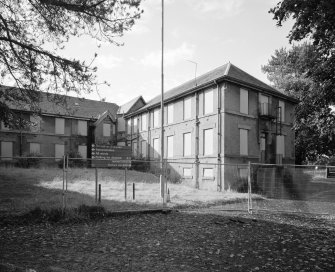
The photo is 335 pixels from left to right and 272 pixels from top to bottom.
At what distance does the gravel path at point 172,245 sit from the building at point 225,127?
11639mm

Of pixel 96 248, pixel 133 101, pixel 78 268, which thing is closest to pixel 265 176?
pixel 96 248

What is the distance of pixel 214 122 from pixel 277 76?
26.0 meters

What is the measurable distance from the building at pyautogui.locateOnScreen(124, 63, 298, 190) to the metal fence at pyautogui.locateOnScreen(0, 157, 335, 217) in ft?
2.26

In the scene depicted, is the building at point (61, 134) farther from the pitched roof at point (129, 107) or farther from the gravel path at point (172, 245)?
the gravel path at point (172, 245)

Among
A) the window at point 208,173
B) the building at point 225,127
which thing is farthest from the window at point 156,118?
the window at point 208,173

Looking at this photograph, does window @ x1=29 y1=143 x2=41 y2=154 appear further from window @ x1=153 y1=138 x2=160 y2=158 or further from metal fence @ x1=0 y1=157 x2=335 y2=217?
window @ x1=153 y1=138 x2=160 y2=158

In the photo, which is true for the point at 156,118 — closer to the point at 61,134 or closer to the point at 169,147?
the point at 169,147

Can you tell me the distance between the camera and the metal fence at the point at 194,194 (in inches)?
491

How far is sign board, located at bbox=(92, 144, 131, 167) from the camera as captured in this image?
13.0m

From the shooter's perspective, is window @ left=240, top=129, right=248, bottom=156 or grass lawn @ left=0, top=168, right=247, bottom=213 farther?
window @ left=240, top=129, right=248, bottom=156

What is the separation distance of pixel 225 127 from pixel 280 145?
728cm

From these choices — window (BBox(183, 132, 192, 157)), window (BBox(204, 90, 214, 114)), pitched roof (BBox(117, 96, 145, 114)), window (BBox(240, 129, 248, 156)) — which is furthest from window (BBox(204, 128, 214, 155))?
pitched roof (BBox(117, 96, 145, 114))

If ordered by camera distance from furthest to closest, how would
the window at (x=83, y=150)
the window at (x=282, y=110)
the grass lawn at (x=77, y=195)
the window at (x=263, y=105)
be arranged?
the window at (x=83, y=150) < the window at (x=282, y=110) < the window at (x=263, y=105) < the grass lawn at (x=77, y=195)

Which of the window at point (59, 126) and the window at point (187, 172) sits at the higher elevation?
the window at point (59, 126)
